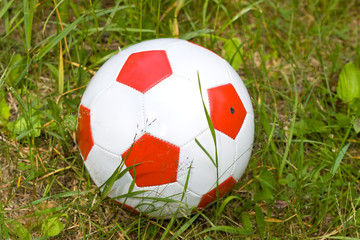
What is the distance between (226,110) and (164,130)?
36 cm

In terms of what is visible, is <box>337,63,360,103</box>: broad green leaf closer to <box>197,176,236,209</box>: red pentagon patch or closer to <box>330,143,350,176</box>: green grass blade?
<box>330,143,350,176</box>: green grass blade

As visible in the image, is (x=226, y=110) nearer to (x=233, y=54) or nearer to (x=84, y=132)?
(x=84, y=132)

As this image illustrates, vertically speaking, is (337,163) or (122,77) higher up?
(122,77)

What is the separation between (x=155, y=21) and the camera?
9.75ft

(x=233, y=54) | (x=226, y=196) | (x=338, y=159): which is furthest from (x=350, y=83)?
(x=226, y=196)

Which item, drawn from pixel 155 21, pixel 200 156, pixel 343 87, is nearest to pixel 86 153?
pixel 200 156

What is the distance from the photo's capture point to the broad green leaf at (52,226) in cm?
222

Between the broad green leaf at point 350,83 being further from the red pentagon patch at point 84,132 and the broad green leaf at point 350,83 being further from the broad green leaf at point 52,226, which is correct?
the broad green leaf at point 52,226

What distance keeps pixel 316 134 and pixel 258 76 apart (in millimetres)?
661

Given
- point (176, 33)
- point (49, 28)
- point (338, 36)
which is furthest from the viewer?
point (338, 36)

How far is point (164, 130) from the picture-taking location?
204cm

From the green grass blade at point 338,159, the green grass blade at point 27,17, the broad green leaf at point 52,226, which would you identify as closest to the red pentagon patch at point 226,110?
the green grass blade at point 338,159

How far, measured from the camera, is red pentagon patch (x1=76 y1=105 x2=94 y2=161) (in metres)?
2.20

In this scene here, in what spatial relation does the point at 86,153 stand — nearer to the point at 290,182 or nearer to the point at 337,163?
the point at 290,182
